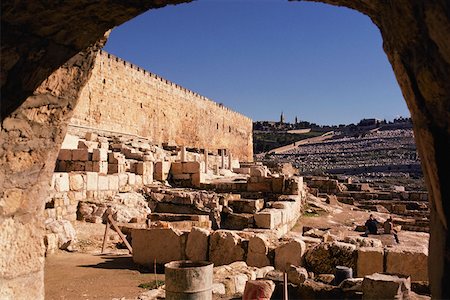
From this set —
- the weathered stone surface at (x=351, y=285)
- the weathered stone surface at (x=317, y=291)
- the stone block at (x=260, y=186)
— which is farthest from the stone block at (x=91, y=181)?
the weathered stone surface at (x=351, y=285)

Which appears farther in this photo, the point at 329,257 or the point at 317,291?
the point at 329,257

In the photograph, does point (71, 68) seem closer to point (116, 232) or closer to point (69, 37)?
point (69, 37)

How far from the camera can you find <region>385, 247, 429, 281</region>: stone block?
7.31 m

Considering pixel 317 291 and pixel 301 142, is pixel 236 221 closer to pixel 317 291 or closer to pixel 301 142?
pixel 317 291

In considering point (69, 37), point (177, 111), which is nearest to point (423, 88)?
point (69, 37)

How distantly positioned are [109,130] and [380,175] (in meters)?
33.2

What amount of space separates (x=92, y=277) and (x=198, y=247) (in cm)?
188

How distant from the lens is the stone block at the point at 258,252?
8.12 metres

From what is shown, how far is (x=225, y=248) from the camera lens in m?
8.27

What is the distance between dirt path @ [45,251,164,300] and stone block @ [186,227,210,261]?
71cm

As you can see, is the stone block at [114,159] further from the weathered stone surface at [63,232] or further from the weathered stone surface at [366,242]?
the weathered stone surface at [366,242]

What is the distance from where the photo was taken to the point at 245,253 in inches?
324

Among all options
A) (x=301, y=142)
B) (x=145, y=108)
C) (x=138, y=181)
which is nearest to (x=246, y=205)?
(x=138, y=181)

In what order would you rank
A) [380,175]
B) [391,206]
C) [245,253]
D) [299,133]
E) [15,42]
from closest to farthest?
1. [15,42]
2. [245,253]
3. [391,206]
4. [380,175]
5. [299,133]
